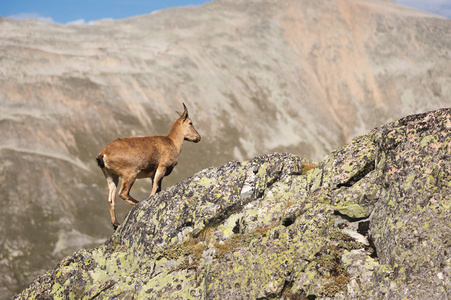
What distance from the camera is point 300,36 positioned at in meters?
80.2

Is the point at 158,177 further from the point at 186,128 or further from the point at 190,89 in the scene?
the point at 190,89

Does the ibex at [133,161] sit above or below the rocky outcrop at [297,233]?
above

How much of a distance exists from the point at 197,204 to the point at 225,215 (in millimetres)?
853

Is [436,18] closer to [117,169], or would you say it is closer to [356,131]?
[356,131]

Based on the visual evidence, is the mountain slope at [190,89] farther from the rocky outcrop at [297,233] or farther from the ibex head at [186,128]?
the rocky outcrop at [297,233]

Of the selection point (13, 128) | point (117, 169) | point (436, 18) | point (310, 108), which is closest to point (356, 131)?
point (310, 108)

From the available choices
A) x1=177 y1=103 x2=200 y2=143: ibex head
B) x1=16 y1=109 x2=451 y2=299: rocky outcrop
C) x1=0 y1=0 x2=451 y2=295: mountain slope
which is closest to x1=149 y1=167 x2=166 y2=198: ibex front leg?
x1=177 y1=103 x2=200 y2=143: ibex head

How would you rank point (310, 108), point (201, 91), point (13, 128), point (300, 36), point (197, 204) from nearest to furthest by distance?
point (197, 204) < point (13, 128) < point (201, 91) < point (310, 108) < point (300, 36)

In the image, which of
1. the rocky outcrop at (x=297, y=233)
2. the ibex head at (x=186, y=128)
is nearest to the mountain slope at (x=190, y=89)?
the ibex head at (x=186, y=128)

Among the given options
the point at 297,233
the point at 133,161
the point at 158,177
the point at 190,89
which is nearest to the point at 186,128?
the point at 158,177

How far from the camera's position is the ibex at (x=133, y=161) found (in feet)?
52.5

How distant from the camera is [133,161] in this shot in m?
16.2

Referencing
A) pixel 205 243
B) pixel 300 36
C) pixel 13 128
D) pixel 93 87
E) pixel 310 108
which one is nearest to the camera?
pixel 205 243

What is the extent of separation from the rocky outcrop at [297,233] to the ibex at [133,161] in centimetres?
269
